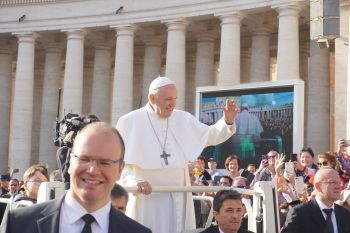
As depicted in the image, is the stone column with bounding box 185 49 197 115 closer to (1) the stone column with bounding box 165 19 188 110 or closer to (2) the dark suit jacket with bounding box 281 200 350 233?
(1) the stone column with bounding box 165 19 188 110

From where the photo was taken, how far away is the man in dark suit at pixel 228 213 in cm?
1064

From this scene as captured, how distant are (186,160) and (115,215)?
22.2 feet

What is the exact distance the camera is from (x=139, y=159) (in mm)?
11914

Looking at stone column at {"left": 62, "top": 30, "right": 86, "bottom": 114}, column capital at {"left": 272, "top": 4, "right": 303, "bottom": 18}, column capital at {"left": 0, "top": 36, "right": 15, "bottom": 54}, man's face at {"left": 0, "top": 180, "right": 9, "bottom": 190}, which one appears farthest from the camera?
column capital at {"left": 0, "top": 36, "right": 15, "bottom": 54}

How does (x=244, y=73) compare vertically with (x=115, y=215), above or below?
above

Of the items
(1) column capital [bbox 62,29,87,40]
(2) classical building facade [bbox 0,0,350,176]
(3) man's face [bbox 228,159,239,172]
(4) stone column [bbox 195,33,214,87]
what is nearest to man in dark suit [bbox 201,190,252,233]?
(3) man's face [bbox 228,159,239,172]

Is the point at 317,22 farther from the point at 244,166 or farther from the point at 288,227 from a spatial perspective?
the point at 288,227

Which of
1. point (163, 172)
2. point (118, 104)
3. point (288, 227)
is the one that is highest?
point (118, 104)

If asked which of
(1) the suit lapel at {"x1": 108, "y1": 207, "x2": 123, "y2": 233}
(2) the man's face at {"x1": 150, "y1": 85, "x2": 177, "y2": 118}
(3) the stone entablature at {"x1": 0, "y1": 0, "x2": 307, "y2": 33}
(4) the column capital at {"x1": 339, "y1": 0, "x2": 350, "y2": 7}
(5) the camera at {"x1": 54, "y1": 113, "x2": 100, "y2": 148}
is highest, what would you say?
(3) the stone entablature at {"x1": 0, "y1": 0, "x2": 307, "y2": 33}

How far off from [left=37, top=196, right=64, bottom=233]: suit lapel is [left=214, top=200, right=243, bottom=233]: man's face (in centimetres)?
549

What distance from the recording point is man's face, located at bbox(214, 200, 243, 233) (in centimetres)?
1064

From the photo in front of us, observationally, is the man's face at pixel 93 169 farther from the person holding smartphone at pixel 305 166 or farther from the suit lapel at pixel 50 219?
the person holding smartphone at pixel 305 166

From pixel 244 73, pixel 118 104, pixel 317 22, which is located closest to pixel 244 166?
pixel 317 22

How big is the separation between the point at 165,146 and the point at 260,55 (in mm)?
47636
